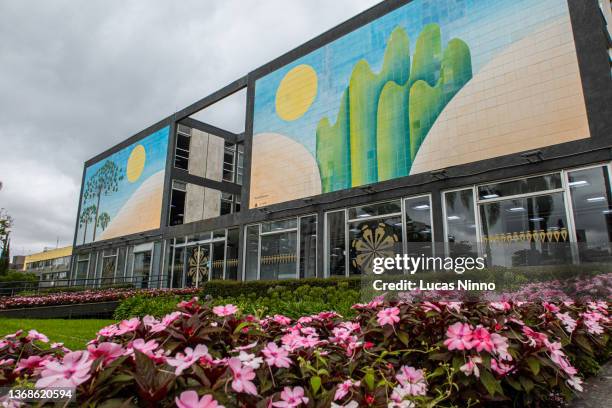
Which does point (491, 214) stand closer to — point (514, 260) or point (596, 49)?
point (514, 260)

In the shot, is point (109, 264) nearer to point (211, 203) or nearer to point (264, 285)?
point (211, 203)

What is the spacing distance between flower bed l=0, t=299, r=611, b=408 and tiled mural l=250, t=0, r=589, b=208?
31.2 feet

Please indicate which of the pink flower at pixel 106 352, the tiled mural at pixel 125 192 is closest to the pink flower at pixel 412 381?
the pink flower at pixel 106 352

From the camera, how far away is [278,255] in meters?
15.9

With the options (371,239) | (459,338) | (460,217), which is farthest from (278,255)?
(459,338)

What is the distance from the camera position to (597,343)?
8.32 feet

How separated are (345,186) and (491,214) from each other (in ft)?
16.7

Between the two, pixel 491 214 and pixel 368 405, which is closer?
pixel 368 405

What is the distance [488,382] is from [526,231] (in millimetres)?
9747

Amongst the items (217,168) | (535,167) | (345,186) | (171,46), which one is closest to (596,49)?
(535,167)

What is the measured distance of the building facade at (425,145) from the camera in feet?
31.4

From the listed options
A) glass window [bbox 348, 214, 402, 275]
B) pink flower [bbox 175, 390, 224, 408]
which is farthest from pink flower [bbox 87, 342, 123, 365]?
glass window [bbox 348, 214, 402, 275]

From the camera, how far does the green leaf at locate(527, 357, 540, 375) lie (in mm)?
1678

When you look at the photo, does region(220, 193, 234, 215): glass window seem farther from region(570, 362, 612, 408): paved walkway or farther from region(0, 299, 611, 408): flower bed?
region(570, 362, 612, 408): paved walkway
